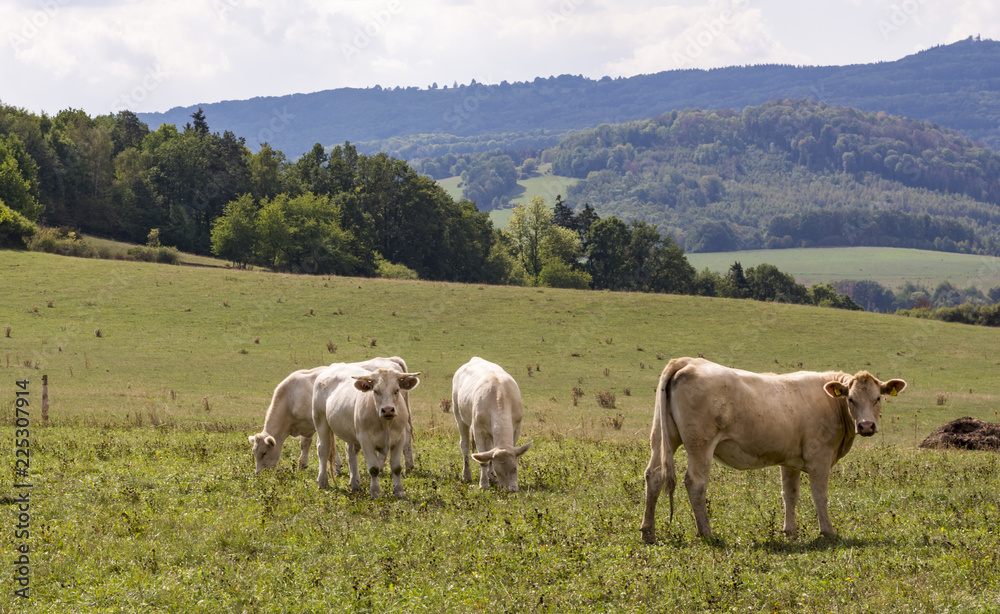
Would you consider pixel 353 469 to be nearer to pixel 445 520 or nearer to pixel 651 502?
pixel 445 520

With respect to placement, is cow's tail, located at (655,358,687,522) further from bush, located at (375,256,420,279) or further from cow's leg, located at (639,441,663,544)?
bush, located at (375,256,420,279)

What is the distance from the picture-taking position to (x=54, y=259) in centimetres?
5525

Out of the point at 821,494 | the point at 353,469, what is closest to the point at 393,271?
the point at 353,469

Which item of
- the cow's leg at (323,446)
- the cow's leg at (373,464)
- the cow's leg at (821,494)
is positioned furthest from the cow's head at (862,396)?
the cow's leg at (323,446)

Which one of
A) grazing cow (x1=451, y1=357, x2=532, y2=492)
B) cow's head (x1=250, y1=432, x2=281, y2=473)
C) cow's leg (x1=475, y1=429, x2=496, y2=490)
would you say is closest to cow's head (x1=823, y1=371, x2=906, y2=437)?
grazing cow (x1=451, y1=357, x2=532, y2=492)

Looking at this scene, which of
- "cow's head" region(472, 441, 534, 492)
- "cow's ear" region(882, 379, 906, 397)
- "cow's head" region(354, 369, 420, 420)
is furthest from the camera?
"cow's head" region(472, 441, 534, 492)

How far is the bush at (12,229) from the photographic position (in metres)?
57.5

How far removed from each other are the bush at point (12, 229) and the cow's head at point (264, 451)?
53.5m

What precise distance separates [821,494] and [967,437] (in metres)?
12.7

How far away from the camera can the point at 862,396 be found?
1026 cm

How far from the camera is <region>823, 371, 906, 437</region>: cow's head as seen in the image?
33.1 feet

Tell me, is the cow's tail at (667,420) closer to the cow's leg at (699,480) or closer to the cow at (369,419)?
the cow's leg at (699,480)

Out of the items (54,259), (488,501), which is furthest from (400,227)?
(488,501)

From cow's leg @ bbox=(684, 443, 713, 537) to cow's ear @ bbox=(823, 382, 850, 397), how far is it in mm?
1852
